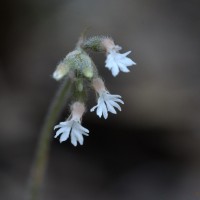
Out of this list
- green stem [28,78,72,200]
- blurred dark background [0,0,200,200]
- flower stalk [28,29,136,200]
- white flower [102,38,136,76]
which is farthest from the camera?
blurred dark background [0,0,200,200]

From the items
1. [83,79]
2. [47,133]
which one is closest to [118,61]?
[83,79]

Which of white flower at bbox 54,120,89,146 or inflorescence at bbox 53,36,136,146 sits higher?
inflorescence at bbox 53,36,136,146

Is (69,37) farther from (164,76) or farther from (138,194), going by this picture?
(138,194)

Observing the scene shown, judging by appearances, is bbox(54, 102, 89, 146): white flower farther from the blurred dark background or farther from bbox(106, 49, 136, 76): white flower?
the blurred dark background

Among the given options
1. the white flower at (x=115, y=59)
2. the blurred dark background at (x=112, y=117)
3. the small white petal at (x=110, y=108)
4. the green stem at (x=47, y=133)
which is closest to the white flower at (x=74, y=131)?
the small white petal at (x=110, y=108)

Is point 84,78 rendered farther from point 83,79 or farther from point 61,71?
point 61,71

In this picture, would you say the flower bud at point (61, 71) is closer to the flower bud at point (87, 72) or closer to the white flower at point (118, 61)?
the flower bud at point (87, 72)

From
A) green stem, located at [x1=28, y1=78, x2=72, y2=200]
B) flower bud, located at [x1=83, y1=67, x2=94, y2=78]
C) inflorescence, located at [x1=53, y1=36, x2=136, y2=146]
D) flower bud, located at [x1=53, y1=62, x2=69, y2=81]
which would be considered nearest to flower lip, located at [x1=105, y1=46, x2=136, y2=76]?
inflorescence, located at [x1=53, y1=36, x2=136, y2=146]

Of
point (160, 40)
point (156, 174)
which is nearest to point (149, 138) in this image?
point (156, 174)
